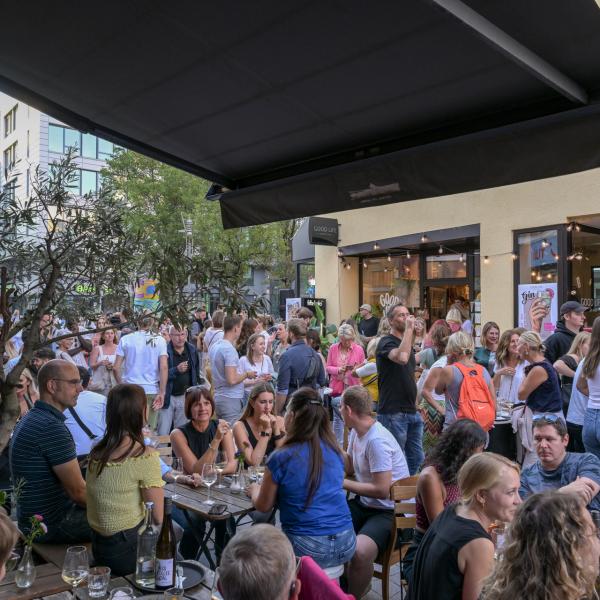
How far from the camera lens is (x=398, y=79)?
116 inches

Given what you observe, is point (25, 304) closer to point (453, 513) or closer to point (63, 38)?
point (63, 38)

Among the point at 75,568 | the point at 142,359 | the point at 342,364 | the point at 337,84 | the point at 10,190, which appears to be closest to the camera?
the point at 75,568

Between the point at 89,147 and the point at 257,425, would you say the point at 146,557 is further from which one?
the point at 89,147

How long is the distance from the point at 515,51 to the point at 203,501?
11.1 feet

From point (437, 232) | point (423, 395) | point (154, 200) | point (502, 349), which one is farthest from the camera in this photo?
point (154, 200)

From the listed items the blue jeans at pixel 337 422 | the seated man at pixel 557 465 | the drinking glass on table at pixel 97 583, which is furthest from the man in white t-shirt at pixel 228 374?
the drinking glass on table at pixel 97 583

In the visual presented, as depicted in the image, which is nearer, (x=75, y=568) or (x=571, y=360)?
(x=75, y=568)

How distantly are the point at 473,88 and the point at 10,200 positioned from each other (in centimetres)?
269

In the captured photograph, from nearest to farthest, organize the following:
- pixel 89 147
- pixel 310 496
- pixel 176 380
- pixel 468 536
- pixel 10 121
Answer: pixel 468 536 < pixel 310 496 < pixel 176 380 < pixel 89 147 < pixel 10 121

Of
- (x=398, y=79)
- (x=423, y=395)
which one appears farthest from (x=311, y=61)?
(x=423, y=395)

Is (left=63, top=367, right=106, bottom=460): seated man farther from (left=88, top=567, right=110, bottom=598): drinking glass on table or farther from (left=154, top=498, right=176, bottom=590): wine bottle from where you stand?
(left=88, top=567, right=110, bottom=598): drinking glass on table

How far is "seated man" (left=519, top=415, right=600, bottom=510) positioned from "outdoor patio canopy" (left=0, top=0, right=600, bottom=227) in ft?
5.41

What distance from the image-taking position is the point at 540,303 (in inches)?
468

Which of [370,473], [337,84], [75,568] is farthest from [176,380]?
[337,84]
